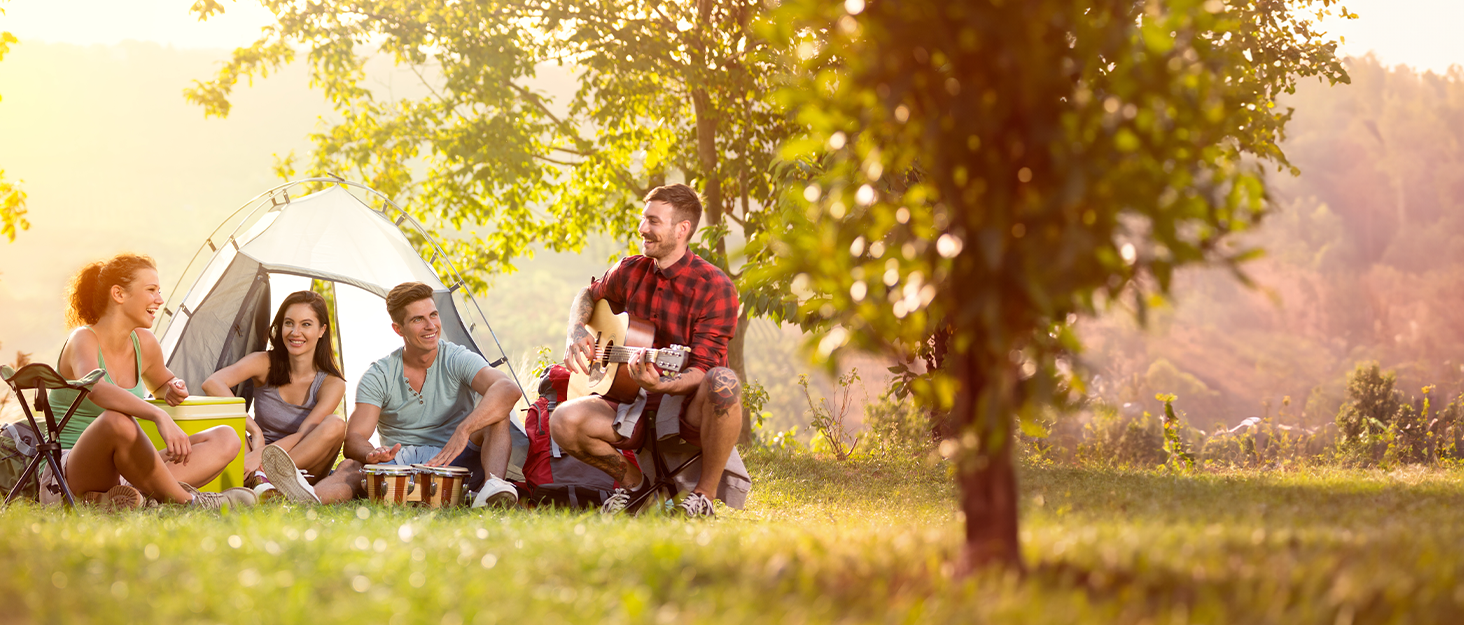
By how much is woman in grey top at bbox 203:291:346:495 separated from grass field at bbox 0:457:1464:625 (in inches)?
80.9

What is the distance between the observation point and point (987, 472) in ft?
6.88

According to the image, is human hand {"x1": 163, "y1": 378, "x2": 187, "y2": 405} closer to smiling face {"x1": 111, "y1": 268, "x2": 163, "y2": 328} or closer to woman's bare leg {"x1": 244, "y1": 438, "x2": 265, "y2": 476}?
smiling face {"x1": 111, "y1": 268, "x2": 163, "y2": 328}

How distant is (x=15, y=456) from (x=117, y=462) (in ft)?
3.23

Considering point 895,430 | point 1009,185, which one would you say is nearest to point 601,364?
point 1009,185

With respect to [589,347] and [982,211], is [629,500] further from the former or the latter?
[982,211]

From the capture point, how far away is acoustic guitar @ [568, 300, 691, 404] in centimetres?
465

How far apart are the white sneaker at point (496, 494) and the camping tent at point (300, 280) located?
1558mm

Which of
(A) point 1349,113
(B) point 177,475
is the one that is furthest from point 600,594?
(A) point 1349,113

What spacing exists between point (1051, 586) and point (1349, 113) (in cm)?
4117

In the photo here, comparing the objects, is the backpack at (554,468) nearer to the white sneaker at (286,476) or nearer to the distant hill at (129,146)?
the white sneaker at (286,476)

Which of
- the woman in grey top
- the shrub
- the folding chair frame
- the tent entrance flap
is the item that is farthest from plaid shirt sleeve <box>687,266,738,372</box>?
the shrub

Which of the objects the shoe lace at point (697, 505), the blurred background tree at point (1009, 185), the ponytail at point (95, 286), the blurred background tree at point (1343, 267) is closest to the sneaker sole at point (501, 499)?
the shoe lace at point (697, 505)

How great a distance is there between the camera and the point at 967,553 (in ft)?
6.83

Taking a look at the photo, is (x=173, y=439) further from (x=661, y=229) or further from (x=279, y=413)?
(x=661, y=229)
